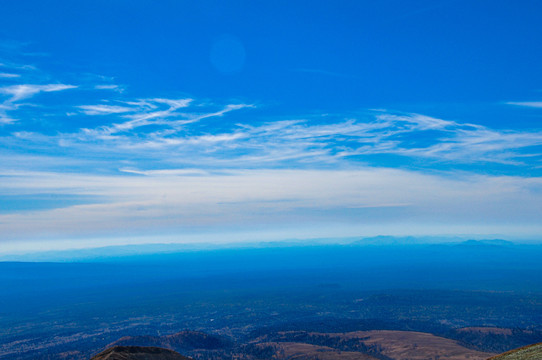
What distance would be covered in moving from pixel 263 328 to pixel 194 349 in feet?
145

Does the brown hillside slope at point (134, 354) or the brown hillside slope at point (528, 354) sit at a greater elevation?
the brown hillside slope at point (528, 354)

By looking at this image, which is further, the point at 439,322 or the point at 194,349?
the point at 439,322

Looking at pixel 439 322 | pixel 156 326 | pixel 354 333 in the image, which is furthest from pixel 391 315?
pixel 156 326

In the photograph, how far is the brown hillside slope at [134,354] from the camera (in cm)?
5630

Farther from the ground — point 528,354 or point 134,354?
point 528,354

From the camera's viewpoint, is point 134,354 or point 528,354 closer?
point 528,354

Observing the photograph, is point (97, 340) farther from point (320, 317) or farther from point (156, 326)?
point (320, 317)

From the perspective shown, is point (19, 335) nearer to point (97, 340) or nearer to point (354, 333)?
point (97, 340)

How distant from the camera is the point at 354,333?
481 feet

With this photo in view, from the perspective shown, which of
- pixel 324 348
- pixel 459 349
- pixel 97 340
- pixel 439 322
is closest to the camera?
pixel 459 349

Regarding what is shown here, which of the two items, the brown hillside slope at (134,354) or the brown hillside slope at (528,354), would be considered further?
the brown hillside slope at (134,354)

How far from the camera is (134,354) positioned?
196 feet

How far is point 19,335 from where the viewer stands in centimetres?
18275

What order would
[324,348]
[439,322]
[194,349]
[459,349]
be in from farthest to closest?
[439,322] → [194,349] → [324,348] → [459,349]
